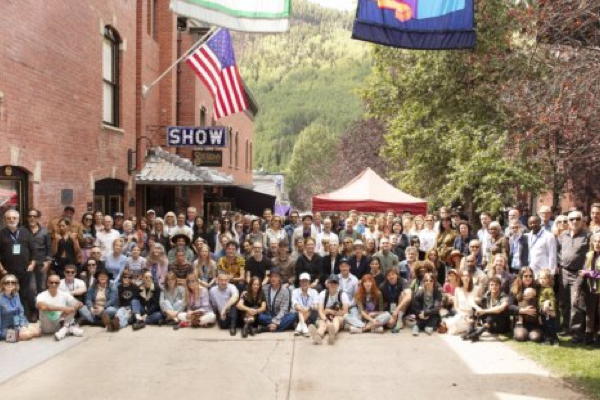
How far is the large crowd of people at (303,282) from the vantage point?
10016 millimetres

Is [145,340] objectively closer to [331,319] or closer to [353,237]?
[331,319]

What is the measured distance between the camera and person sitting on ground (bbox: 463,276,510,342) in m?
10.3

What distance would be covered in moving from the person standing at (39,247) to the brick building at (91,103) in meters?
0.52

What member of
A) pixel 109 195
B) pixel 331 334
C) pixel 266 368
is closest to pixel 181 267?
pixel 331 334

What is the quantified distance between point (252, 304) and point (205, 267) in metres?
1.40

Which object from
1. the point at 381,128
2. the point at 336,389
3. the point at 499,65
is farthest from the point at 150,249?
the point at 381,128

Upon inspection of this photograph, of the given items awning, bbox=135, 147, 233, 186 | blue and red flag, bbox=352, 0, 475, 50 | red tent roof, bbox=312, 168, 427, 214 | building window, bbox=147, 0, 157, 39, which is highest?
building window, bbox=147, 0, 157, 39

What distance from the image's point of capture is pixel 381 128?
134 ft

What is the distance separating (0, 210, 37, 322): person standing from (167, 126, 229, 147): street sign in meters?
7.54

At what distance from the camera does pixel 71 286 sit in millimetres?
10906

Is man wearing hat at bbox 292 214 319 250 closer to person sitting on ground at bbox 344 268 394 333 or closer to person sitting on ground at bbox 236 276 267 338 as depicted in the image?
person sitting on ground at bbox 236 276 267 338

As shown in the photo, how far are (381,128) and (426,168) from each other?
18200 mm

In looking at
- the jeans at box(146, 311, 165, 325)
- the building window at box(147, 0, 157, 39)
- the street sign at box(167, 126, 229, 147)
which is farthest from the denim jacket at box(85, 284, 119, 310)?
the building window at box(147, 0, 157, 39)

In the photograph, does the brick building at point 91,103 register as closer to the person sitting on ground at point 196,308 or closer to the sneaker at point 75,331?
the sneaker at point 75,331
